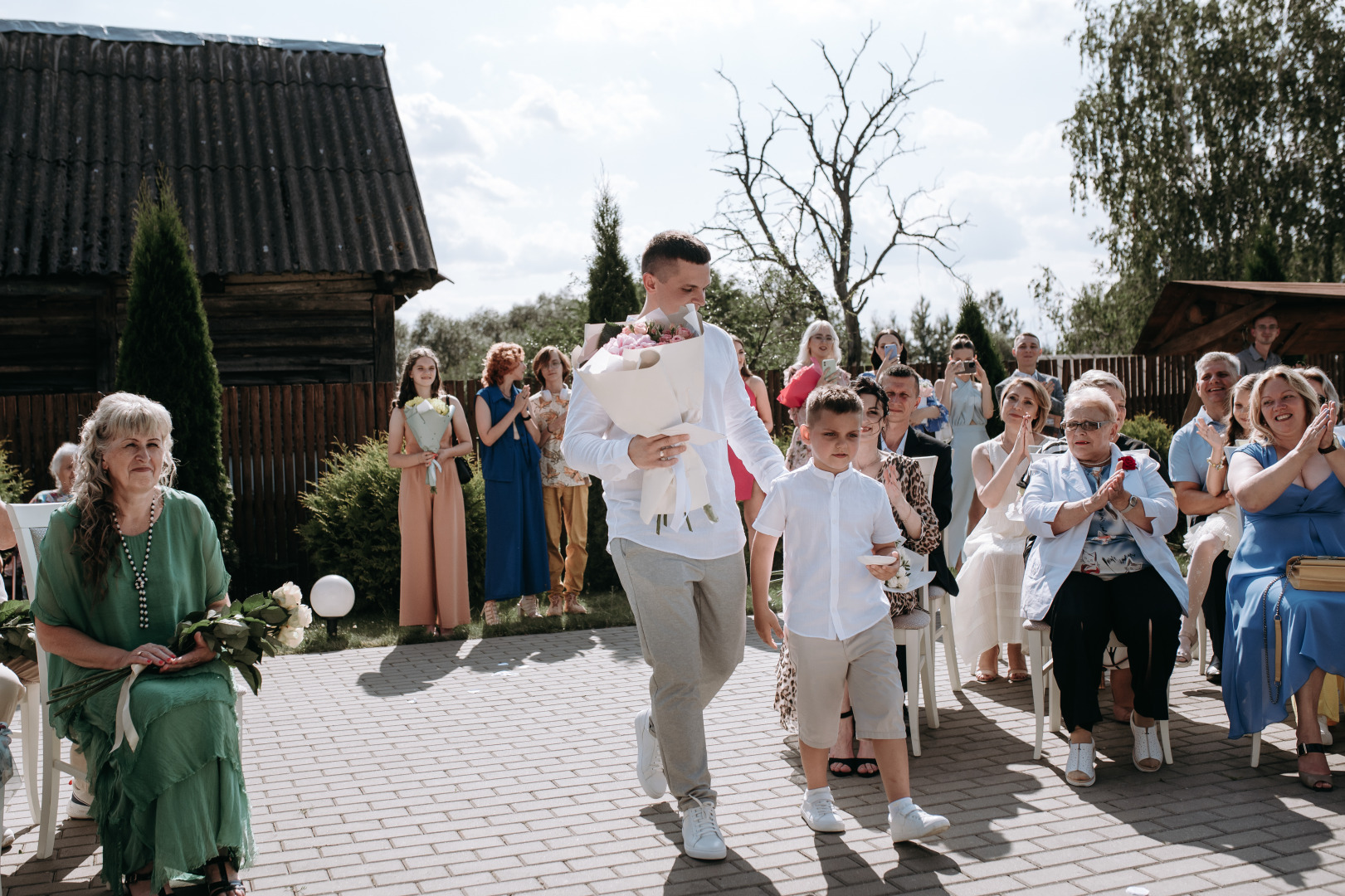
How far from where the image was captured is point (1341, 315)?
14602 millimetres

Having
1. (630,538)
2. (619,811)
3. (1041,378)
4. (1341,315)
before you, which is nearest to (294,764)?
(619,811)

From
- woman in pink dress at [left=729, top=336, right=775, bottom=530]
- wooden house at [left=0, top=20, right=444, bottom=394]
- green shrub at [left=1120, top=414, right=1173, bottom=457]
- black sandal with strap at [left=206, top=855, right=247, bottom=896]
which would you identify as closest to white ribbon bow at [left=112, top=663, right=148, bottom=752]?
black sandal with strap at [left=206, top=855, right=247, bottom=896]

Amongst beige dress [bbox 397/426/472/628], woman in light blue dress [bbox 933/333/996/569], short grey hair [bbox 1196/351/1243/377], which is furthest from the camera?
woman in light blue dress [bbox 933/333/996/569]

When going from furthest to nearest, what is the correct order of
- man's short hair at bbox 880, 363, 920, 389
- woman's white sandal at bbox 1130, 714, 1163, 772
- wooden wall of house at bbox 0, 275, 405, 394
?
wooden wall of house at bbox 0, 275, 405, 394 < man's short hair at bbox 880, 363, 920, 389 < woman's white sandal at bbox 1130, 714, 1163, 772

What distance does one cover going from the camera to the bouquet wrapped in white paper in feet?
11.7

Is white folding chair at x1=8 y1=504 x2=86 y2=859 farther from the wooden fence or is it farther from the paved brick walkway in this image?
the wooden fence

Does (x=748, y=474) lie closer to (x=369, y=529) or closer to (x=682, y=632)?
(x=369, y=529)

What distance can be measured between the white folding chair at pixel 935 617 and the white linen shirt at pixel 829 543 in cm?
110

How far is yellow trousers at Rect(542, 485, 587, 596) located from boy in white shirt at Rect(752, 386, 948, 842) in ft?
16.6

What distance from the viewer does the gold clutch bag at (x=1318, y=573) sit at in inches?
184

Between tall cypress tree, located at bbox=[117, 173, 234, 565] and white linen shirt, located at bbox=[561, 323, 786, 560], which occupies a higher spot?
tall cypress tree, located at bbox=[117, 173, 234, 565]

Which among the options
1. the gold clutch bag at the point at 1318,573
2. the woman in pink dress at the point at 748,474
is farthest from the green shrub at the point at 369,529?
the gold clutch bag at the point at 1318,573

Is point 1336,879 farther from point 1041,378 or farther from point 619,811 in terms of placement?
point 1041,378

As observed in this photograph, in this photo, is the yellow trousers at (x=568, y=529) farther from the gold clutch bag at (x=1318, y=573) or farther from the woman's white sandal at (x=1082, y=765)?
the gold clutch bag at (x=1318, y=573)
